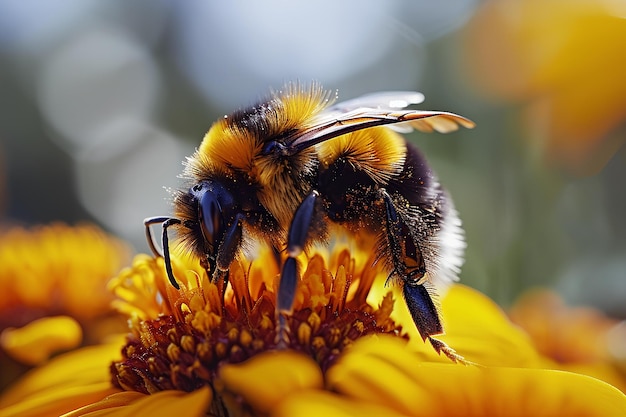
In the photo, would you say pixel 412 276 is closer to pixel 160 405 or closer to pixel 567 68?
pixel 160 405

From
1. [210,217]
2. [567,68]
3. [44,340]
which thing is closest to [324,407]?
[210,217]

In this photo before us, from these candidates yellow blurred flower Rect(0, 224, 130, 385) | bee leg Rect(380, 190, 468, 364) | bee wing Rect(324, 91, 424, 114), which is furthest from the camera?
yellow blurred flower Rect(0, 224, 130, 385)

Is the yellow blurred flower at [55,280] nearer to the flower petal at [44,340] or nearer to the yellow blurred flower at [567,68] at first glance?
the flower petal at [44,340]

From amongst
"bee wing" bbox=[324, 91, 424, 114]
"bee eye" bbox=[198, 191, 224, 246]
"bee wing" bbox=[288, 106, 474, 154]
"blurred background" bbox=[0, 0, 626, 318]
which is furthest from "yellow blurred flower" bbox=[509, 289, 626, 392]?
"bee eye" bbox=[198, 191, 224, 246]

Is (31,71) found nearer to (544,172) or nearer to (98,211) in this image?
(98,211)

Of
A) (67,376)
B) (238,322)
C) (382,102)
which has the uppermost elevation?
(382,102)

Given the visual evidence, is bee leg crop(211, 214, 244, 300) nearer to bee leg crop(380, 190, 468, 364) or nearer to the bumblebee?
the bumblebee

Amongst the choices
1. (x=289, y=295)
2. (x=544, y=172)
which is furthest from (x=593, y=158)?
(x=289, y=295)
